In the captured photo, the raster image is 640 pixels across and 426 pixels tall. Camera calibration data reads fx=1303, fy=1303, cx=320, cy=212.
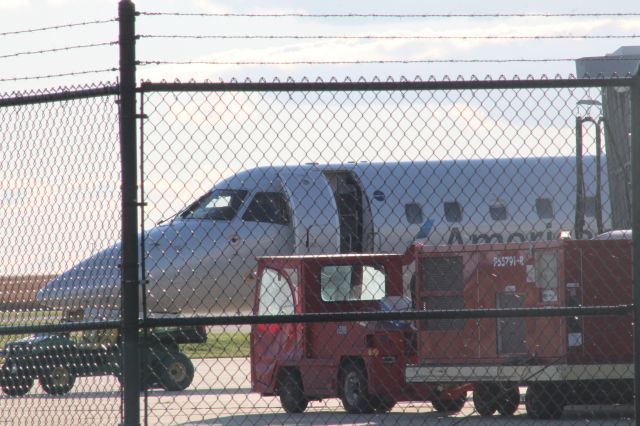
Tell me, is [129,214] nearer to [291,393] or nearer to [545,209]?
[291,393]

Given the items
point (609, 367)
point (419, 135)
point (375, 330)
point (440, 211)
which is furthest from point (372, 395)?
point (440, 211)

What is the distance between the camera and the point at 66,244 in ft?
23.6

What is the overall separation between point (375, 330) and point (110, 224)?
23.7 feet

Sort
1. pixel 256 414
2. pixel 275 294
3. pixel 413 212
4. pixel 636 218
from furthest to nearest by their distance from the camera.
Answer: pixel 413 212 < pixel 256 414 < pixel 275 294 < pixel 636 218

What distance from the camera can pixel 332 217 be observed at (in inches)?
806

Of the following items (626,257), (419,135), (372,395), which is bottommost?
(372,395)

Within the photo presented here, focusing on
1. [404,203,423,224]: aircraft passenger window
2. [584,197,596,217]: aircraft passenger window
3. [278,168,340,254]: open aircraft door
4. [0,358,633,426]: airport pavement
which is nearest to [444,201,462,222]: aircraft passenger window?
[404,203,423,224]: aircraft passenger window

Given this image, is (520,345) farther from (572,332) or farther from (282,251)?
(282,251)

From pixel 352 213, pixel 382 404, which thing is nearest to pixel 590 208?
pixel 352 213

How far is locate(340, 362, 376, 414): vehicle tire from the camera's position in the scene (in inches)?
542

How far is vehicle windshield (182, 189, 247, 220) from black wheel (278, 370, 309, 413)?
21.8 ft

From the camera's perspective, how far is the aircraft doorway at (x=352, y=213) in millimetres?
22047

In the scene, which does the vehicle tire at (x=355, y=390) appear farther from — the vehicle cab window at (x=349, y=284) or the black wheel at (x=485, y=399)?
the black wheel at (x=485, y=399)

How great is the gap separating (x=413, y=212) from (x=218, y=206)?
3.67 meters
